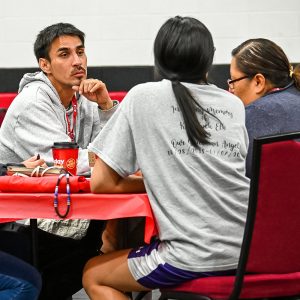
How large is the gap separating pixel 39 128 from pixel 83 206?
2.84 feet

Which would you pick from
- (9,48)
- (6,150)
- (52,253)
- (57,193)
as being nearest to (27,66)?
(9,48)

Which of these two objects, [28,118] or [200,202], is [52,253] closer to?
[28,118]

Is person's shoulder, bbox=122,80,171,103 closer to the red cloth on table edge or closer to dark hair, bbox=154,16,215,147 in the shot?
dark hair, bbox=154,16,215,147

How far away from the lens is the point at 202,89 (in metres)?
1.97

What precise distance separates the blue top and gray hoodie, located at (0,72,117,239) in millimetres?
597

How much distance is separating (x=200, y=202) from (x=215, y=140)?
0.17m

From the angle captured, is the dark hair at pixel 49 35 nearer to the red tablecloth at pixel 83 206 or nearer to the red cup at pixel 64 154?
the red cup at pixel 64 154

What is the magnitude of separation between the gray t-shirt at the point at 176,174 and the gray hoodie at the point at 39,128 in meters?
0.60

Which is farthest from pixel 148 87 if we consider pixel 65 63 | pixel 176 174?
pixel 65 63

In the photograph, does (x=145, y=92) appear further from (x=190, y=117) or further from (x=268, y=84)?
(x=268, y=84)

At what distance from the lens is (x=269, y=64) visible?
2582 millimetres

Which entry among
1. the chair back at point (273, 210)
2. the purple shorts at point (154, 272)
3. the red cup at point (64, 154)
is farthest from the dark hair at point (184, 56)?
the red cup at point (64, 154)

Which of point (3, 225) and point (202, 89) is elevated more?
point (202, 89)

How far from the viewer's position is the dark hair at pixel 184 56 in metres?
1.92
